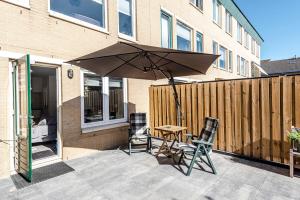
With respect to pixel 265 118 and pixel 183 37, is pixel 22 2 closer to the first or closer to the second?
pixel 265 118

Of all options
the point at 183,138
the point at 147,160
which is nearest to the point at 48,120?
the point at 147,160

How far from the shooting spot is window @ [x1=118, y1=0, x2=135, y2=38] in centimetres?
707

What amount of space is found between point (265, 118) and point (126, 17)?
5770mm

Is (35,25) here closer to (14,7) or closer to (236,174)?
(14,7)

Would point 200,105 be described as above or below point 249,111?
above

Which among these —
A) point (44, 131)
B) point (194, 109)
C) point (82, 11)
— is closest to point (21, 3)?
point (82, 11)

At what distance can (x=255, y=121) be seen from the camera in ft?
16.5

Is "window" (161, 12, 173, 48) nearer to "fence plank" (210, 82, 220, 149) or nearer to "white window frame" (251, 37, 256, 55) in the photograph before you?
"fence plank" (210, 82, 220, 149)

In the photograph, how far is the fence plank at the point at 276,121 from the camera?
15.1 ft

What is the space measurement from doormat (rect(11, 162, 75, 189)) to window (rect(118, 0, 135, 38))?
189 inches

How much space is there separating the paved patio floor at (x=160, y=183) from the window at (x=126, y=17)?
482cm

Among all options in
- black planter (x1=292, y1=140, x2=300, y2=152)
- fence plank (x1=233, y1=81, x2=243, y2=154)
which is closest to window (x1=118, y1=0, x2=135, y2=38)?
fence plank (x1=233, y1=81, x2=243, y2=154)

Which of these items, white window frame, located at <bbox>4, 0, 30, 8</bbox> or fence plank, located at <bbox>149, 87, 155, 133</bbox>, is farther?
fence plank, located at <bbox>149, 87, 155, 133</bbox>

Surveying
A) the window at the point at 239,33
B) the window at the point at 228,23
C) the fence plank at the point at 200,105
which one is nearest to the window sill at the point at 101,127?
the fence plank at the point at 200,105
